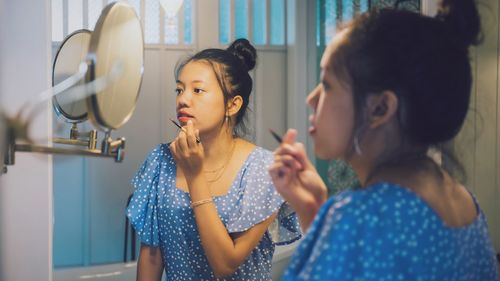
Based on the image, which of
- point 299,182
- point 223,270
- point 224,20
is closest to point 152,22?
point 224,20

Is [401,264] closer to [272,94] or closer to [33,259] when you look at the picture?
[33,259]

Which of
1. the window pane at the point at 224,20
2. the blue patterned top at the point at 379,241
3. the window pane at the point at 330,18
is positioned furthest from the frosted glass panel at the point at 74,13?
the blue patterned top at the point at 379,241

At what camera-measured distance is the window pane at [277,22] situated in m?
3.53

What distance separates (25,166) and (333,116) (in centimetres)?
66

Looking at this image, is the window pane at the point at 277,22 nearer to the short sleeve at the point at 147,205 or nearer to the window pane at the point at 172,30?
the window pane at the point at 172,30

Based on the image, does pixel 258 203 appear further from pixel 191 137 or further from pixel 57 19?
pixel 57 19

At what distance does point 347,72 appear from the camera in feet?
2.60

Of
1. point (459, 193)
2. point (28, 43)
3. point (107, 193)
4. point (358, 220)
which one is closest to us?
point (358, 220)

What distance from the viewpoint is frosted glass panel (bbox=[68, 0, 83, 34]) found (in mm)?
3087

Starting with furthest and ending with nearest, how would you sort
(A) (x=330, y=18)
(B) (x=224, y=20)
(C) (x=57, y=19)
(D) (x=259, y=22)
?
(D) (x=259, y=22), (B) (x=224, y=20), (A) (x=330, y=18), (C) (x=57, y=19)

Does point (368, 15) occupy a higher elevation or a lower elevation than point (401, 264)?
higher

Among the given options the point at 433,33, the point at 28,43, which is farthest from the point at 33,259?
the point at 433,33

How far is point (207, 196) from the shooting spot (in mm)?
1232

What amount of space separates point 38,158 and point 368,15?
71 centimetres
